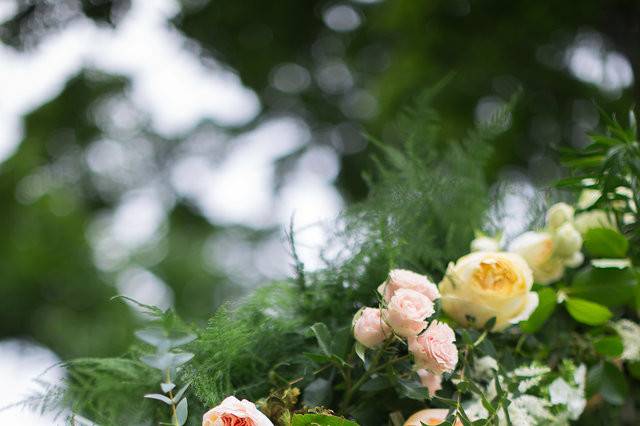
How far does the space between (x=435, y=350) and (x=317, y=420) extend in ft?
0.37

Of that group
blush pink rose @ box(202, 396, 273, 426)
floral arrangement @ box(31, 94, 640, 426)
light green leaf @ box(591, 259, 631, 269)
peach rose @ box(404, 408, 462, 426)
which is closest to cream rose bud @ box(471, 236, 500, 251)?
floral arrangement @ box(31, 94, 640, 426)

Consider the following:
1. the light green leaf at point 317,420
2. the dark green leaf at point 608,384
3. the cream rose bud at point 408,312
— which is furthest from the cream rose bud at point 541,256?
the light green leaf at point 317,420

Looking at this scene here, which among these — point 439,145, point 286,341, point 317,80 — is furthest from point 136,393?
point 317,80

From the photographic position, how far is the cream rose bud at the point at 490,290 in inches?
25.9

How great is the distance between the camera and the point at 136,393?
2.20ft

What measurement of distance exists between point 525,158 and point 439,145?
11.7 inches

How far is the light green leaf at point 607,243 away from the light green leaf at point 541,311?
6 centimetres

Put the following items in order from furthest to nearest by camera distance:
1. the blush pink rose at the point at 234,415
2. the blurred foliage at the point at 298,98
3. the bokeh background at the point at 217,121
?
the blurred foliage at the point at 298,98 → the bokeh background at the point at 217,121 → the blush pink rose at the point at 234,415

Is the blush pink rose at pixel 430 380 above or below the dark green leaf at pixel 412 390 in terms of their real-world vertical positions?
below

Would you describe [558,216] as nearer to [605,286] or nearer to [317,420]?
[605,286]

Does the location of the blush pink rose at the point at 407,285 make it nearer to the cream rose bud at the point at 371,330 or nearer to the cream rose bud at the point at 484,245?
the cream rose bud at the point at 371,330

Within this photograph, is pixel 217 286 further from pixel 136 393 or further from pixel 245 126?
pixel 136 393

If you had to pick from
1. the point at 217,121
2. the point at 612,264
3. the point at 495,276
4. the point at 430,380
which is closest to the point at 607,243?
the point at 612,264

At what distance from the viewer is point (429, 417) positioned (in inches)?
23.0
